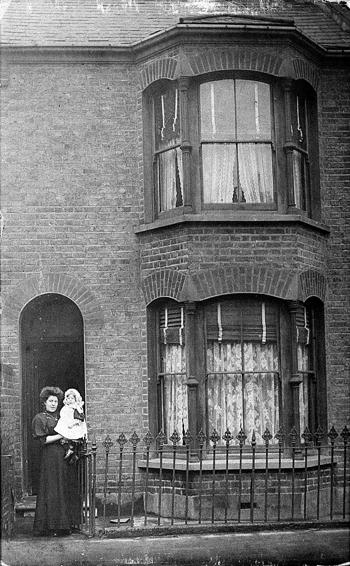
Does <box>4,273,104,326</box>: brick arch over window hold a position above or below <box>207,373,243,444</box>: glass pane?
above

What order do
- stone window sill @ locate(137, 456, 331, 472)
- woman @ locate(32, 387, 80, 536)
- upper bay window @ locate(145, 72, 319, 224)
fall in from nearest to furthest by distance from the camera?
woman @ locate(32, 387, 80, 536)
stone window sill @ locate(137, 456, 331, 472)
upper bay window @ locate(145, 72, 319, 224)

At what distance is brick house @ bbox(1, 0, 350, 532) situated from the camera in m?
11.4

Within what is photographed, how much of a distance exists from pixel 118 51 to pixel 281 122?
2506 millimetres

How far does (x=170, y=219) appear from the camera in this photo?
37.3ft

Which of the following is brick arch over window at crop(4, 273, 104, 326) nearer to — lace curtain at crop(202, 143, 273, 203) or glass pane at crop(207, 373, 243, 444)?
glass pane at crop(207, 373, 243, 444)

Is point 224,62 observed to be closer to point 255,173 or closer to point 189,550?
point 255,173

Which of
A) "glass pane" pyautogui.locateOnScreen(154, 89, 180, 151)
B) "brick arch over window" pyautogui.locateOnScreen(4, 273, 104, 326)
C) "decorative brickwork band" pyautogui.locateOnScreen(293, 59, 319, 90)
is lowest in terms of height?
"brick arch over window" pyautogui.locateOnScreen(4, 273, 104, 326)

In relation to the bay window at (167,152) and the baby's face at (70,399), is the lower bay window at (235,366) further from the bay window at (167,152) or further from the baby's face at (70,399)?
the baby's face at (70,399)

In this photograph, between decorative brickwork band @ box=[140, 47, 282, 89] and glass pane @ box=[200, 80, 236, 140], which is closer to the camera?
decorative brickwork band @ box=[140, 47, 282, 89]

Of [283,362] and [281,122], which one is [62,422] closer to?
[283,362]

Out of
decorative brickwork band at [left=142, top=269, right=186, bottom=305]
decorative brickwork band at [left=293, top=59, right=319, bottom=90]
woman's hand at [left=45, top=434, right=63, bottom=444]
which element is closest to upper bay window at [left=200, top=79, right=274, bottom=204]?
decorative brickwork band at [left=293, top=59, right=319, bottom=90]

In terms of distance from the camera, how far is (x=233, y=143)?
11641 mm

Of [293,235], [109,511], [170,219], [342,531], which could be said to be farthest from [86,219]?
[342,531]

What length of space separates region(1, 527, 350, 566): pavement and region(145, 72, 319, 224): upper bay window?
441 centimetres
